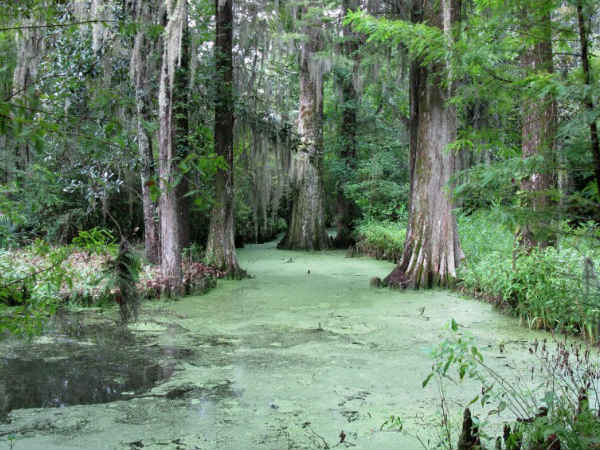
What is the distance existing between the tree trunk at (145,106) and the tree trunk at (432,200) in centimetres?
362

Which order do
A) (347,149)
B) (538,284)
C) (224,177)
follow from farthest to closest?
(347,149) < (224,177) < (538,284)

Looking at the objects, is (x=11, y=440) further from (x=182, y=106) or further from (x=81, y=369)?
(x=182, y=106)

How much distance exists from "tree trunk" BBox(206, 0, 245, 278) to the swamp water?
1862 millimetres

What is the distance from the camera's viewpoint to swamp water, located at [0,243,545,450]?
2701mm

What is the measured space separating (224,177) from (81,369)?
5.11 metres

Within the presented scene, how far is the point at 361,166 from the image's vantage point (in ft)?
44.5

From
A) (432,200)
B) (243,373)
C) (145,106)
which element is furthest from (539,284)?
(145,106)

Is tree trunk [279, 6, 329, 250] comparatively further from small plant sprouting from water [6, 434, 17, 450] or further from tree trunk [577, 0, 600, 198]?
tree trunk [577, 0, 600, 198]

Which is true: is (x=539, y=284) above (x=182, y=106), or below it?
below

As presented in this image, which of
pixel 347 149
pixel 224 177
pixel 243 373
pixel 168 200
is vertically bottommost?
pixel 243 373

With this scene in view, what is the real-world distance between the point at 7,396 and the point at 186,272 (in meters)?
4.29

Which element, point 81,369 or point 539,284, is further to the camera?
point 539,284

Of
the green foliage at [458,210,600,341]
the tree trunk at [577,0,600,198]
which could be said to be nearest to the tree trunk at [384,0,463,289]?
the green foliage at [458,210,600,341]

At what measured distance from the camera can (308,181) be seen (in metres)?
13.0
